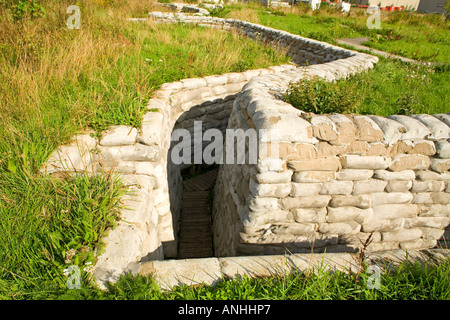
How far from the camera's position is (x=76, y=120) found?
2912 mm

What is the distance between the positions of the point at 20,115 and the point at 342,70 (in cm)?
474

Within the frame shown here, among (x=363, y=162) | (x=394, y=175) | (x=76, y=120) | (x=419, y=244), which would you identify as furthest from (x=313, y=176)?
(x=76, y=120)

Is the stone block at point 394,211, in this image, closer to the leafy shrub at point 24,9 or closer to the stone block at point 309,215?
the stone block at point 309,215

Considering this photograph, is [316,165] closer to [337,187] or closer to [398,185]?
[337,187]

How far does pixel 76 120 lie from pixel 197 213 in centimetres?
258

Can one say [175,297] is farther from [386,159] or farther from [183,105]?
A: [183,105]

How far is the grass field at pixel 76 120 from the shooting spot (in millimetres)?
1730

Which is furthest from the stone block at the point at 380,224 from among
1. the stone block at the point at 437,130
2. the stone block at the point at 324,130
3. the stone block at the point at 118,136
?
the stone block at the point at 118,136

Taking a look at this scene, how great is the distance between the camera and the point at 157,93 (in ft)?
12.9

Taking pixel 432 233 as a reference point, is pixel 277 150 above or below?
above

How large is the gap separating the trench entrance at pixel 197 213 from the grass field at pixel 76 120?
1997 millimetres

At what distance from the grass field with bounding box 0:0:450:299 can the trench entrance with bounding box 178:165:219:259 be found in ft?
6.55
